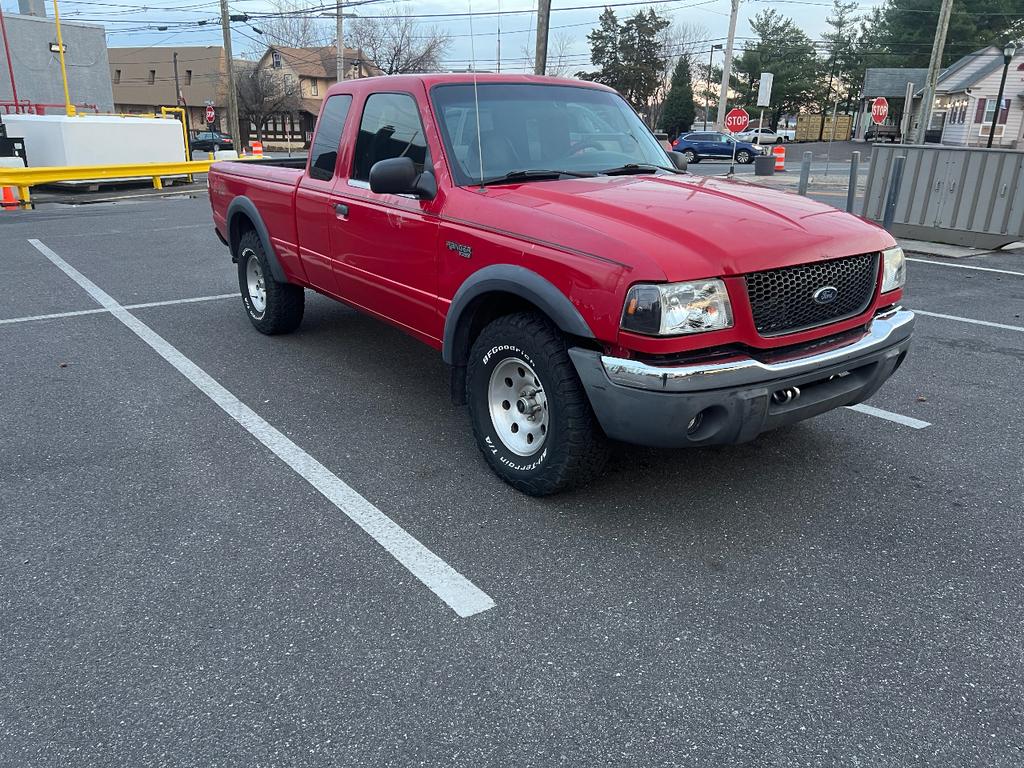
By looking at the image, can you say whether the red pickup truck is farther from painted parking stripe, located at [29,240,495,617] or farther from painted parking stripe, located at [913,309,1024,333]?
painted parking stripe, located at [913,309,1024,333]

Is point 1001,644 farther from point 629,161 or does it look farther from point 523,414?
point 629,161

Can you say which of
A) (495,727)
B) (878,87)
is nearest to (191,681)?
(495,727)

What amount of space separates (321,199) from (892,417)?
382 cm

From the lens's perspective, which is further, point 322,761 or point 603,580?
point 603,580

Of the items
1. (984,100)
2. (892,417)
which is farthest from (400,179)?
(984,100)

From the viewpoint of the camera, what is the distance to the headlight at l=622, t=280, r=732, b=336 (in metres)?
3.07

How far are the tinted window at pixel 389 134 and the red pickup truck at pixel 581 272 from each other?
0.04ft

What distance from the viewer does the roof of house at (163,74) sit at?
263 ft

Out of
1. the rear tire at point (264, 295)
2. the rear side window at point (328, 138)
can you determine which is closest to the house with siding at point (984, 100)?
the rear tire at point (264, 295)

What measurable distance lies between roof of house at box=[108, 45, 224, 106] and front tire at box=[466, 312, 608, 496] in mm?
85686

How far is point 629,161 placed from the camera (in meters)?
4.62

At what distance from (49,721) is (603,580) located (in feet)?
6.36

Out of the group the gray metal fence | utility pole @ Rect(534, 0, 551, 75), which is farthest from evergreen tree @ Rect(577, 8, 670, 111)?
the gray metal fence

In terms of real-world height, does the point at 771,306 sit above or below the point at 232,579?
above
